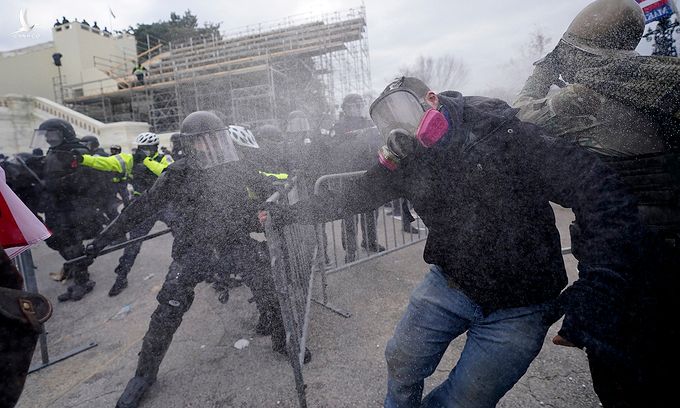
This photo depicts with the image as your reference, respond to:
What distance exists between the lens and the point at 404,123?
5.09 ft

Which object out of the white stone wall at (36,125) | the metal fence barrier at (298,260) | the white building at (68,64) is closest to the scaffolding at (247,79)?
the white building at (68,64)

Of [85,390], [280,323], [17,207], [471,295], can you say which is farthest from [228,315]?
[471,295]

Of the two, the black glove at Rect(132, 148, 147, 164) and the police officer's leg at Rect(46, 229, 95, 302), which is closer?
the police officer's leg at Rect(46, 229, 95, 302)

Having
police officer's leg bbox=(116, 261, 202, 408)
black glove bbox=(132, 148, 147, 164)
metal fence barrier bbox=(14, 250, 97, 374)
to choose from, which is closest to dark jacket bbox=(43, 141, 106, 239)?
black glove bbox=(132, 148, 147, 164)

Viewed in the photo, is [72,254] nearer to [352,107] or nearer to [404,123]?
[352,107]

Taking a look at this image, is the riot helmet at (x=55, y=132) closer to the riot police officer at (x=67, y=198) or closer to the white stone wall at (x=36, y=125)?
the riot police officer at (x=67, y=198)

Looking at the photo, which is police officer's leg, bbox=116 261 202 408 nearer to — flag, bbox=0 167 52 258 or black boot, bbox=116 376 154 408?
black boot, bbox=116 376 154 408

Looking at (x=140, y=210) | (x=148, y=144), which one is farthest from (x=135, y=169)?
(x=140, y=210)

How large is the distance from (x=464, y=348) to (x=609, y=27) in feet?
5.14

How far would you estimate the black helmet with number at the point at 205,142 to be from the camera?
115 inches

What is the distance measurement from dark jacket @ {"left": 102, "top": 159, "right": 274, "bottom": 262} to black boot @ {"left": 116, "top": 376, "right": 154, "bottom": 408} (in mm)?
930

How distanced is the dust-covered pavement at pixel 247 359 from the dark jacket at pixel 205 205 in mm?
991

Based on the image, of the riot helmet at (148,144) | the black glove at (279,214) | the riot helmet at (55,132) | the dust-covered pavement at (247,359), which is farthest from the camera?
the riot helmet at (148,144)

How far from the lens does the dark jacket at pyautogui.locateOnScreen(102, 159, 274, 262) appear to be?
2.89 metres
